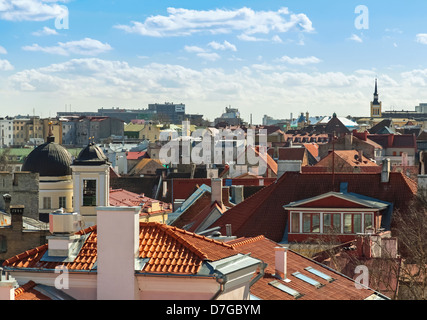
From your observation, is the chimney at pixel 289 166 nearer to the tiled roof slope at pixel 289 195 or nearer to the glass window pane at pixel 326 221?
the tiled roof slope at pixel 289 195

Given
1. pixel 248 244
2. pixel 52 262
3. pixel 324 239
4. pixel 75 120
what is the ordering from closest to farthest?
pixel 52 262 < pixel 248 244 < pixel 324 239 < pixel 75 120

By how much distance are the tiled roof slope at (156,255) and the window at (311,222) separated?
56.3ft

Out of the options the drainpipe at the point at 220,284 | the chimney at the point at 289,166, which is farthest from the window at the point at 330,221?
the drainpipe at the point at 220,284

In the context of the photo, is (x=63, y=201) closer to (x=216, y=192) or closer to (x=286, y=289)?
→ (x=216, y=192)

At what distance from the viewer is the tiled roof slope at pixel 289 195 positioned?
3250 centimetres

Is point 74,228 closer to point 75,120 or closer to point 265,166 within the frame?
point 265,166

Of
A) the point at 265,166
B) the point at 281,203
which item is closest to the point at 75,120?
the point at 265,166

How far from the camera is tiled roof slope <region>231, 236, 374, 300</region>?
16.8 meters

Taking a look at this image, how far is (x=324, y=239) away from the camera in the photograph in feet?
102

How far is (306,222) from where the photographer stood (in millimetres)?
32250

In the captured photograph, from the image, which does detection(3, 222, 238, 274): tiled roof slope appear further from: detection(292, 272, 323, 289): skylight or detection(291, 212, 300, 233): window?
detection(291, 212, 300, 233): window

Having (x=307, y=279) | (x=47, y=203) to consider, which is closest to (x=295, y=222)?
(x=307, y=279)

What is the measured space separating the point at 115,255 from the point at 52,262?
137cm

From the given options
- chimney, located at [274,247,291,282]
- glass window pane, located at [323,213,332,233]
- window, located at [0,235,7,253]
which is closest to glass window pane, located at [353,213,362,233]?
glass window pane, located at [323,213,332,233]
